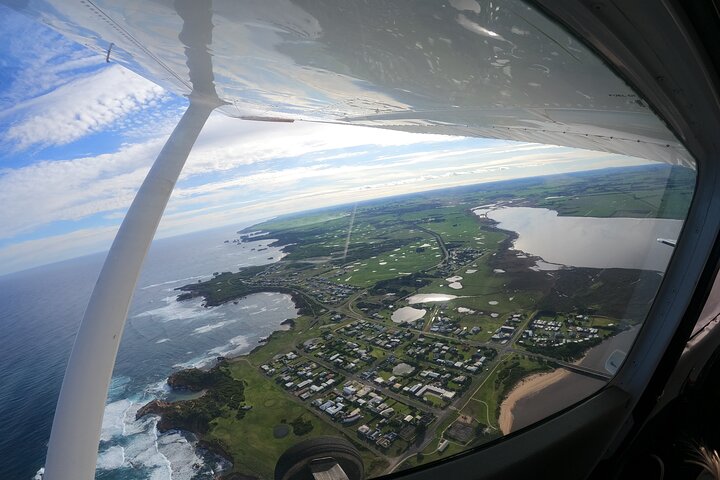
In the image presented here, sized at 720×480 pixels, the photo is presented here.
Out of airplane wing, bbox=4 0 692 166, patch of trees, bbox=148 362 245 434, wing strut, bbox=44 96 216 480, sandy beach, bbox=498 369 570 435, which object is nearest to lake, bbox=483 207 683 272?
airplane wing, bbox=4 0 692 166

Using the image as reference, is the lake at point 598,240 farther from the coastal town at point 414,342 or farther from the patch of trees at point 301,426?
the patch of trees at point 301,426

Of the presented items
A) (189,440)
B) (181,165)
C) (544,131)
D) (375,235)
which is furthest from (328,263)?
(544,131)

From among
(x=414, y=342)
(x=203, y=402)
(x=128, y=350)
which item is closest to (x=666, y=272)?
(x=414, y=342)

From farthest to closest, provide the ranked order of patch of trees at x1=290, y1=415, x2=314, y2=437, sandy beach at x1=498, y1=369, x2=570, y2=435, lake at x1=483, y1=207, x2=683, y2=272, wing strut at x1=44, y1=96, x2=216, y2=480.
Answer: lake at x1=483, y1=207, x2=683, y2=272
sandy beach at x1=498, y1=369, x2=570, y2=435
patch of trees at x1=290, y1=415, x2=314, y2=437
wing strut at x1=44, y1=96, x2=216, y2=480

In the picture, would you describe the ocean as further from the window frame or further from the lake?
the lake

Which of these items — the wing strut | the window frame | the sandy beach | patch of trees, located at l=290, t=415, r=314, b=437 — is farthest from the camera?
the sandy beach

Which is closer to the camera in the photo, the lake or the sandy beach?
the sandy beach

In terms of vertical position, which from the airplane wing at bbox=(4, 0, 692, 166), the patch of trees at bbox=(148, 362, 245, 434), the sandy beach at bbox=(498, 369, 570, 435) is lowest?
the sandy beach at bbox=(498, 369, 570, 435)
